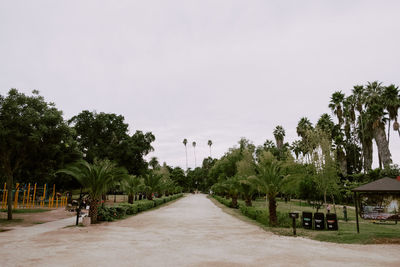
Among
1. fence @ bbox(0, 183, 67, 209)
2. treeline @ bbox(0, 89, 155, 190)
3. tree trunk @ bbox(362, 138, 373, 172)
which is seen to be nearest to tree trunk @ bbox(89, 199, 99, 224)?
treeline @ bbox(0, 89, 155, 190)

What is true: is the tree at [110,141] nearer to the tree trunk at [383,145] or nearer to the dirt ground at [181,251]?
the dirt ground at [181,251]

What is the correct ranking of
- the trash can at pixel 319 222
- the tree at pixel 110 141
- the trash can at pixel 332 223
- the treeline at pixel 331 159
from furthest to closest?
the tree at pixel 110 141 → the treeline at pixel 331 159 → the trash can at pixel 319 222 → the trash can at pixel 332 223

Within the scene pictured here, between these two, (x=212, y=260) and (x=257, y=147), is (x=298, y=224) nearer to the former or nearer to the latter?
(x=212, y=260)

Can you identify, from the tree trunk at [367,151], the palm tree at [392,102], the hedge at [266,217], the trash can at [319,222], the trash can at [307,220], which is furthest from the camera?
the tree trunk at [367,151]

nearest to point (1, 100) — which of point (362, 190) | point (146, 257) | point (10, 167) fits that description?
point (10, 167)

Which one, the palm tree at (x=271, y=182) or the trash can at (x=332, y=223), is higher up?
the palm tree at (x=271, y=182)

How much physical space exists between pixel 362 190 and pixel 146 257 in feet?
33.3

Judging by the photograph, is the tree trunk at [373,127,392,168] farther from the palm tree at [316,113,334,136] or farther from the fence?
the fence

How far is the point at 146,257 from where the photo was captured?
8.41m

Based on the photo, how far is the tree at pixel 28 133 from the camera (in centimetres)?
1691

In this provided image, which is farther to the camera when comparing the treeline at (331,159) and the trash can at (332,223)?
the treeline at (331,159)

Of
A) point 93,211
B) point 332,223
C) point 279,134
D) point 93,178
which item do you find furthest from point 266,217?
point 279,134

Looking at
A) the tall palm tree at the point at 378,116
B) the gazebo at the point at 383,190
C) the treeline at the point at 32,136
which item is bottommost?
the gazebo at the point at 383,190

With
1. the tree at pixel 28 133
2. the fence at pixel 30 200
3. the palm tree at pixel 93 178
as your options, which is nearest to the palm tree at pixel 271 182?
the palm tree at pixel 93 178
